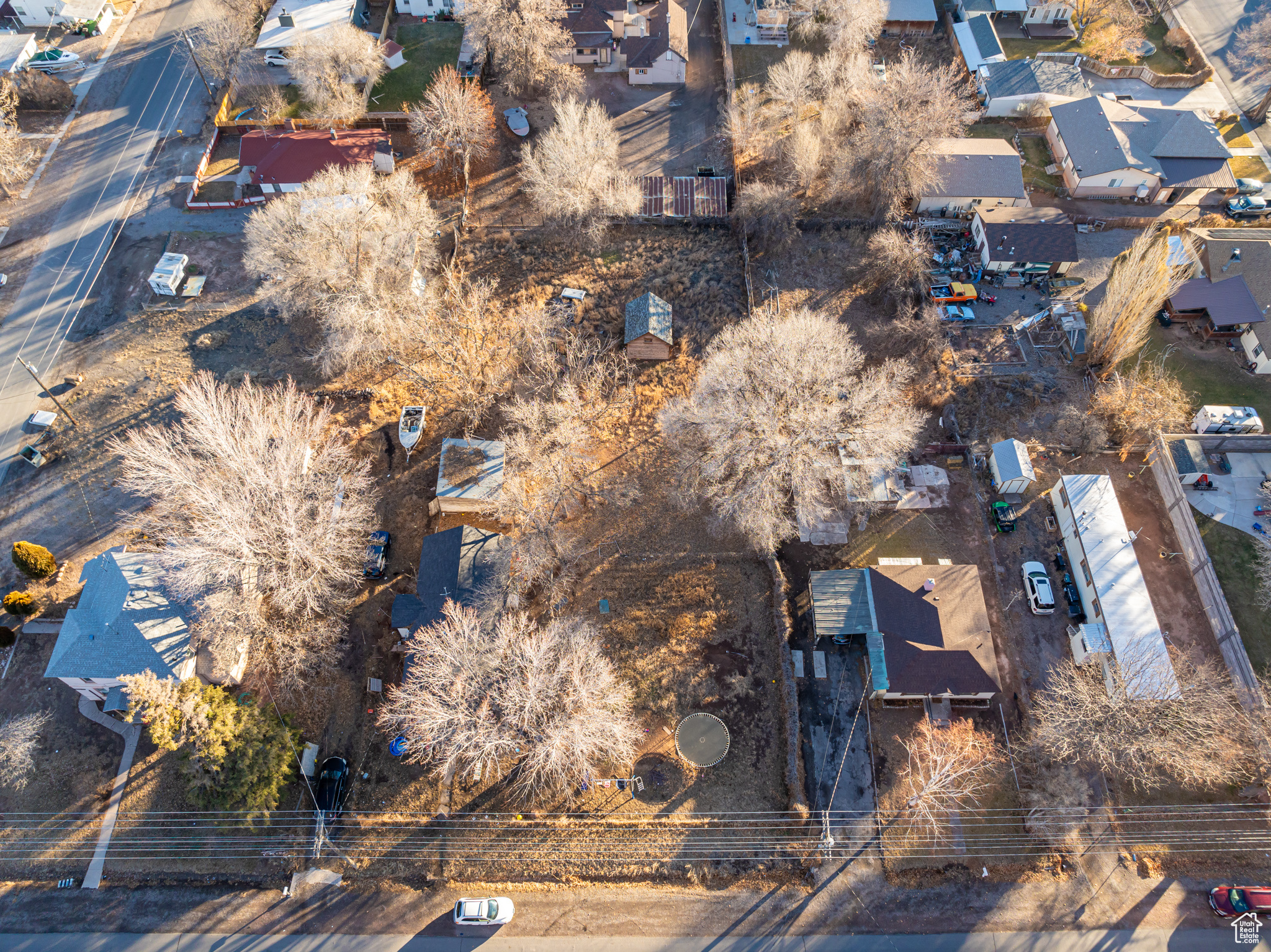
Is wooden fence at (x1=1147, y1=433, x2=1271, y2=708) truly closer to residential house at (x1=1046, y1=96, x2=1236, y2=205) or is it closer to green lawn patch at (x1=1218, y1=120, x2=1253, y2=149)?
residential house at (x1=1046, y1=96, x2=1236, y2=205)

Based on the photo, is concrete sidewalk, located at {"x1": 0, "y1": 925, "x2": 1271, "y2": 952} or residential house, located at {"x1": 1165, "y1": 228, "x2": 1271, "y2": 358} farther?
residential house, located at {"x1": 1165, "y1": 228, "x2": 1271, "y2": 358}

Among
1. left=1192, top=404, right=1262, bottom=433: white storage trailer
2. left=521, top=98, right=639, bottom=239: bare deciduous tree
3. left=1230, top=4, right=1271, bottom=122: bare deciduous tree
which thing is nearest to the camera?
left=1192, top=404, right=1262, bottom=433: white storage trailer

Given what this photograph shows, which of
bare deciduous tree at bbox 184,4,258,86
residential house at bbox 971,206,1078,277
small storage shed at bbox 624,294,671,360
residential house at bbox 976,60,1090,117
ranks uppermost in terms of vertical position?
bare deciduous tree at bbox 184,4,258,86

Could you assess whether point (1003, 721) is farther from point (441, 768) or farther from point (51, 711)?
point (51, 711)

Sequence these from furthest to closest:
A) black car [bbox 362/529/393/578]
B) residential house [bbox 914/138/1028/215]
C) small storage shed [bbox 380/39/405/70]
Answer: small storage shed [bbox 380/39/405/70] < residential house [bbox 914/138/1028/215] < black car [bbox 362/529/393/578]

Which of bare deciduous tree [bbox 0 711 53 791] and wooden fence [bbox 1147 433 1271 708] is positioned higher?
wooden fence [bbox 1147 433 1271 708]

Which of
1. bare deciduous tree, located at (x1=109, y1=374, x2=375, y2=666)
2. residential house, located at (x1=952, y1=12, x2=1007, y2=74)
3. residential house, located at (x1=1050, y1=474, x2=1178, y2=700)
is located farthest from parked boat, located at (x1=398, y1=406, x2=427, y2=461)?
residential house, located at (x1=952, y1=12, x2=1007, y2=74)

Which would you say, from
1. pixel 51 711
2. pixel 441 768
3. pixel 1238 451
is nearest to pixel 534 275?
pixel 441 768
